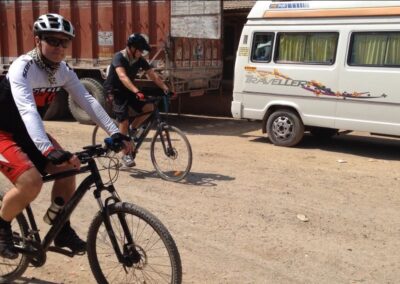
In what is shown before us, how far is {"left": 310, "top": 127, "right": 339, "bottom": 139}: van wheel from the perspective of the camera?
32.7 feet

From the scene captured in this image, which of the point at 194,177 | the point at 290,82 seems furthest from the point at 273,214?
the point at 290,82

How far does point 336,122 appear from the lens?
28.8 ft

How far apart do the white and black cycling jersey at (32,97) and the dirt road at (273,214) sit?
1230 millimetres

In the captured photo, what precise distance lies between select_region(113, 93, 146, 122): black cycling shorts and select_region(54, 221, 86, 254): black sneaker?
140 inches

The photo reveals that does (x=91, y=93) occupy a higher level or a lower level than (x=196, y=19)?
lower

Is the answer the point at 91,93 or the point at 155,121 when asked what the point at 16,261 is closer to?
the point at 155,121

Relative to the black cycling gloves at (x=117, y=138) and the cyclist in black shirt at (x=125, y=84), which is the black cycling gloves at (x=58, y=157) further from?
the cyclist in black shirt at (x=125, y=84)

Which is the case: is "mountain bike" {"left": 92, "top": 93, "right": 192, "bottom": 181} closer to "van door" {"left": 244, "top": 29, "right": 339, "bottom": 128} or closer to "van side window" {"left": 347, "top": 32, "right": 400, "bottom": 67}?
"van door" {"left": 244, "top": 29, "right": 339, "bottom": 128}

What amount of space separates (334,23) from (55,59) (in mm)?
6283

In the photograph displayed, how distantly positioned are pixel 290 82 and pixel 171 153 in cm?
334

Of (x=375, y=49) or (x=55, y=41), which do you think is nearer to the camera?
(x=55, y=41)

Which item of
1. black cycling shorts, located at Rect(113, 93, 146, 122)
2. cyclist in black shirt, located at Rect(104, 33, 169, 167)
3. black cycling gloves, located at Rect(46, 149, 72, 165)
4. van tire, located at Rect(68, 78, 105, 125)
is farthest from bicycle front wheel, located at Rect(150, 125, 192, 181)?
van tire, located at Rect(68, 78, 105, 125)

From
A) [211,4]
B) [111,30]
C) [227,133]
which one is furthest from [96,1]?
[227,133]

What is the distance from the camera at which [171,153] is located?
6668 mm
